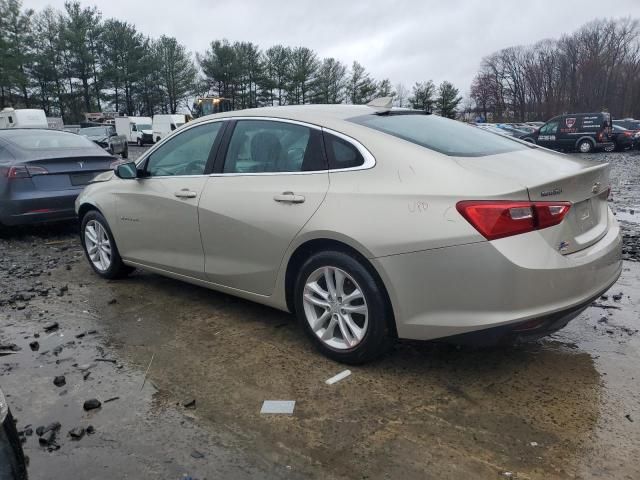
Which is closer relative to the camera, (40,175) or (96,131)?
(40,175)

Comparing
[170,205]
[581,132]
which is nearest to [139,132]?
[581,132]

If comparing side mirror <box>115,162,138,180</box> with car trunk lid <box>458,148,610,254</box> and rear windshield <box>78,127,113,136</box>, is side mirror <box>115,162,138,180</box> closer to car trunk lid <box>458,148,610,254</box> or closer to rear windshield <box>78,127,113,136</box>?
car trunk lid <box>458,148,610,254</box>

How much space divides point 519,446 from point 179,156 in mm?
3359

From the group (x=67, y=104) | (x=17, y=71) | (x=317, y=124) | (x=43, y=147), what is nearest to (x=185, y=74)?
(x=67, y=104)

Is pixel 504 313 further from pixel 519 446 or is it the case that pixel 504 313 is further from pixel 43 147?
pixel 43 147

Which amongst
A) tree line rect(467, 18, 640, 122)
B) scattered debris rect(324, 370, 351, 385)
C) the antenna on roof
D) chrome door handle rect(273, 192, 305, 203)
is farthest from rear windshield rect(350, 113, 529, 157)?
tree line rect(467, 18, 640, 122)

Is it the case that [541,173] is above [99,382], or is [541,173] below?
above

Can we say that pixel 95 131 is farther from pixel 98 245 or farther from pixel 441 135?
pixel 441 135

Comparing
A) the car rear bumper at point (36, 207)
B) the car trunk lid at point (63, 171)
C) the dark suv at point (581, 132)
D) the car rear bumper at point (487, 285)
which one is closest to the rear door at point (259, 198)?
the car rear bumper at point (487, 285)

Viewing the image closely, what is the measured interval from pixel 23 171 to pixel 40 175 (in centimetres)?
20

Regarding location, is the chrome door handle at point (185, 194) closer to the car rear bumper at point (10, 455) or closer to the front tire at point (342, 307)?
the front tire at point (342, 307)

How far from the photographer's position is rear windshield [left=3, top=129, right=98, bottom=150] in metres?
7.33

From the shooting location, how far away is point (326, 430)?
279 cm

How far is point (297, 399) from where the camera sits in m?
3.09
